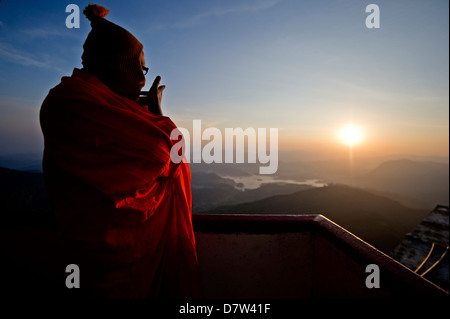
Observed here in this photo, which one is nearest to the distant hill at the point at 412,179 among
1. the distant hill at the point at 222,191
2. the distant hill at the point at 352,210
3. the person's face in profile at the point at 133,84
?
the distant hill at the point at 222,191

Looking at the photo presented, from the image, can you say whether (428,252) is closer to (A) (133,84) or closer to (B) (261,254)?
(B) (261,254)

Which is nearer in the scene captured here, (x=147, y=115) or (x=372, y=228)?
(x=147, y=115)

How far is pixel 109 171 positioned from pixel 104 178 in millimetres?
43

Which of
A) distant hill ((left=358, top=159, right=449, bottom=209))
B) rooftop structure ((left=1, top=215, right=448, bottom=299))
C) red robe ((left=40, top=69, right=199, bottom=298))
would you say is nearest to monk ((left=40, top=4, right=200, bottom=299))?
red robe ((left=40, top=69, right=199, bottom=298))

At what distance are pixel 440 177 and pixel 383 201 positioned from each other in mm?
124583

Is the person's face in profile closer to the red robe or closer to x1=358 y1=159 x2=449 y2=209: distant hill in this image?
the red robe

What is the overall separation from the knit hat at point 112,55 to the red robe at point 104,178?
115 millimetres

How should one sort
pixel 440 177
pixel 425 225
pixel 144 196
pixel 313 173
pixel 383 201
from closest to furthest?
pixel 144 196, pixel 425 225, pixel 383 201, pixel 313 173, pixel 440 177

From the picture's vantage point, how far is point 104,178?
1.09m

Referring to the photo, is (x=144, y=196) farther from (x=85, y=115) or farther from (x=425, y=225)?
(x=425, y=225)

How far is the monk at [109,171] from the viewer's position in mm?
1090

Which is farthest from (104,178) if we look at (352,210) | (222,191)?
(222,191)

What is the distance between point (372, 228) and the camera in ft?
137
